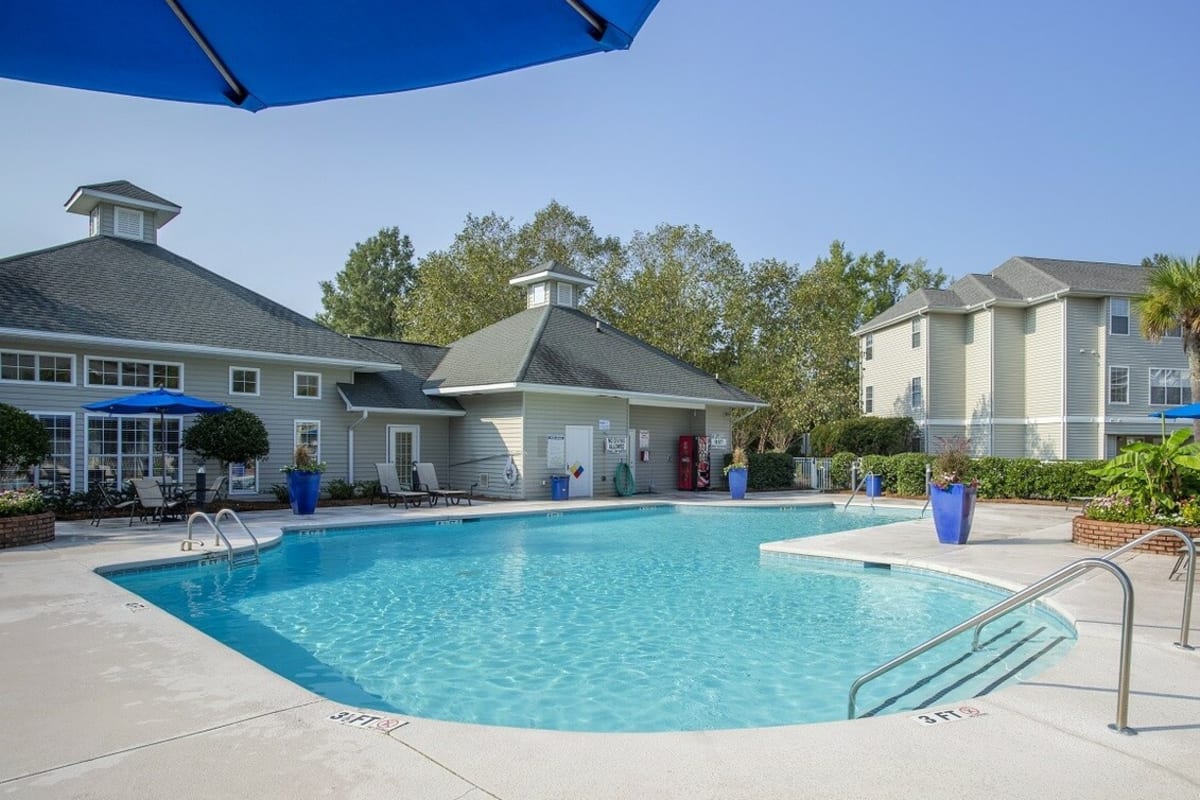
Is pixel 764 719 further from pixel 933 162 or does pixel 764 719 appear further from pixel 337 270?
pixel 337 270

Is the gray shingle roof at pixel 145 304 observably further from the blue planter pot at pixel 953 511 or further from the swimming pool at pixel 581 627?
the blue planter pot at pixel 953 511

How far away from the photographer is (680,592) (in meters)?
8.88

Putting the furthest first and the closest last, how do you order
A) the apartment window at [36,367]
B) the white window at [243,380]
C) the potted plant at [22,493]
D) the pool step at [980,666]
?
1. the white window at [243,380]
2. the apartment window at [36,367]
3. the potted plant at [22,493]
4. the pool step at [980,666]

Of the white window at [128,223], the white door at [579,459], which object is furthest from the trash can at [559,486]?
Result: the white window at [128,223]

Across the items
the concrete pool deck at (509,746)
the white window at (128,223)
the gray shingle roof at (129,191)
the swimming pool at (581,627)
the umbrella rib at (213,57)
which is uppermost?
the gray shingle roof at (129,191)

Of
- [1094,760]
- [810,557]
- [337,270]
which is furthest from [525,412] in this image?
[337,270]

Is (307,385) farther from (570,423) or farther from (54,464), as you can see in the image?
(570,423)

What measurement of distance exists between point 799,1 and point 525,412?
15.0 metres

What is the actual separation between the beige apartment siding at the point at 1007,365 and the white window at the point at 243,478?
23098 millimetres

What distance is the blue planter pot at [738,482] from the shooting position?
20.2 meters

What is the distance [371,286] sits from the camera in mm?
49094

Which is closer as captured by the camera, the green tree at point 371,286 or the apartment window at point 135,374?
the apartment window at point 135,374

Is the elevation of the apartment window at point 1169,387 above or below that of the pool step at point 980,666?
above

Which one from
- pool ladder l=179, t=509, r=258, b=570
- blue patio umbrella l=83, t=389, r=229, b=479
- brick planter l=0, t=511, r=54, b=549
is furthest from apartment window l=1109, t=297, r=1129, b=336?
brick planter l=0, t=511, r=54, b=549
